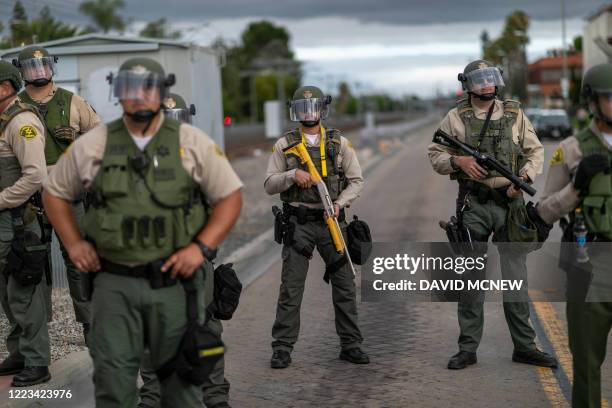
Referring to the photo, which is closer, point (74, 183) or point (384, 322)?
point (74, 183)

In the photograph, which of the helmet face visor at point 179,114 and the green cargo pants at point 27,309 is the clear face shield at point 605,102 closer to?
the helmet face visor at point 179,114

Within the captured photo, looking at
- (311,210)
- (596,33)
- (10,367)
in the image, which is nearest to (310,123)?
(311,210)

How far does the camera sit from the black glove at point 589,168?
5070 millimetres

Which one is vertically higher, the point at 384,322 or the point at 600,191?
the point at 600,191

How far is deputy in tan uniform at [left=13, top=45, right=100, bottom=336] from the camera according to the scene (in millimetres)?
Answer: 7340

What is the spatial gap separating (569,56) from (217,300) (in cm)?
13537

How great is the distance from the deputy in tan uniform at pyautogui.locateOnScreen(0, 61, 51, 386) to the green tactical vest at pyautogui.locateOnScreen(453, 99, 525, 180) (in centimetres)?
297

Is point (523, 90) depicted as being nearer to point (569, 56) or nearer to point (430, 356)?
point (569, 56)

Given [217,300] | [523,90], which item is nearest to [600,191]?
[217,300]

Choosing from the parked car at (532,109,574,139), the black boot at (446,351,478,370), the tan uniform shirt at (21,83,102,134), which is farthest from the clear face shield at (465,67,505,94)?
the parked car at (532,109,574,139)

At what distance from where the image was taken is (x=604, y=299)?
17.0 ft

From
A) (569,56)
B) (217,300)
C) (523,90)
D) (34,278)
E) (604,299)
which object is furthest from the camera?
(569,56)

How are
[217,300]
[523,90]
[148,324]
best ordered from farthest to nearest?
1. [523,90]
2. [217,300]
3. [148,324]

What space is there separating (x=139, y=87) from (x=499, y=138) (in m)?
3.34
